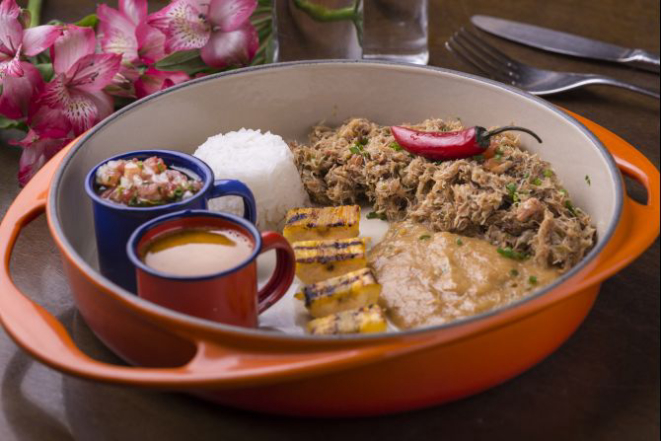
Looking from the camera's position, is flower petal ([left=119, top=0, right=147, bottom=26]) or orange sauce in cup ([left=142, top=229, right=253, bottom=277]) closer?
orange sauce in cup ([left=142, top=229, right=253, bottom=277])

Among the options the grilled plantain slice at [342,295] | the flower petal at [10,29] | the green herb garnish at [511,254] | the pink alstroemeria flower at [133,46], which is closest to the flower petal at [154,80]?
the pink alstroemeria flower at [133,46]

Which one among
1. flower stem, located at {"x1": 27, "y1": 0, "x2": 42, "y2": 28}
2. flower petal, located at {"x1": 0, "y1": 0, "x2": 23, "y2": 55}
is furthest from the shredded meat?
flower stem, located at {"x1": 27, "y1": 0, "x2": 42, "y2": 28}

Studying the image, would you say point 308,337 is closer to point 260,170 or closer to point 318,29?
point 260,170

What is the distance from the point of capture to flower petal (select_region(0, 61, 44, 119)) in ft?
8.96

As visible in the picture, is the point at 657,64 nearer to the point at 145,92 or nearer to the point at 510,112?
the point at 510,112

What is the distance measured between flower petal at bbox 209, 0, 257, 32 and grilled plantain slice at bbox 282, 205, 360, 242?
39.0 inches

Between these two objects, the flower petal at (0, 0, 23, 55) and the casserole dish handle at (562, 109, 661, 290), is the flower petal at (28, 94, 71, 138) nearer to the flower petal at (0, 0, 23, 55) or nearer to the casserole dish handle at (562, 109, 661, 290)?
the flower petal at (0, 0, 23, 55)

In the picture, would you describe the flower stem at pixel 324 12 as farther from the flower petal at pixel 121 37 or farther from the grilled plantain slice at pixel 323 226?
the grilled plantain slice at pixel 323 226

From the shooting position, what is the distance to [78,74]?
2.75m

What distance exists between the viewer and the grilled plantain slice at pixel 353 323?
6.07ft

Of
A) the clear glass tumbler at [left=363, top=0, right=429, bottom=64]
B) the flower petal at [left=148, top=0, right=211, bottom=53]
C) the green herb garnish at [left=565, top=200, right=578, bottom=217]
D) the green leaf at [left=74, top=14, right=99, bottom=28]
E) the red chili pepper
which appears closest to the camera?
the green herb garnish at [left=565, top=200, right=578, bottom=217]

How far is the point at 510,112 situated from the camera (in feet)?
8.80

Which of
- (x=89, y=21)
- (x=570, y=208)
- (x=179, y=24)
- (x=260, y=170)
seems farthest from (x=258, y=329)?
(x=89, y=21)

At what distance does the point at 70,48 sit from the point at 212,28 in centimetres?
55
